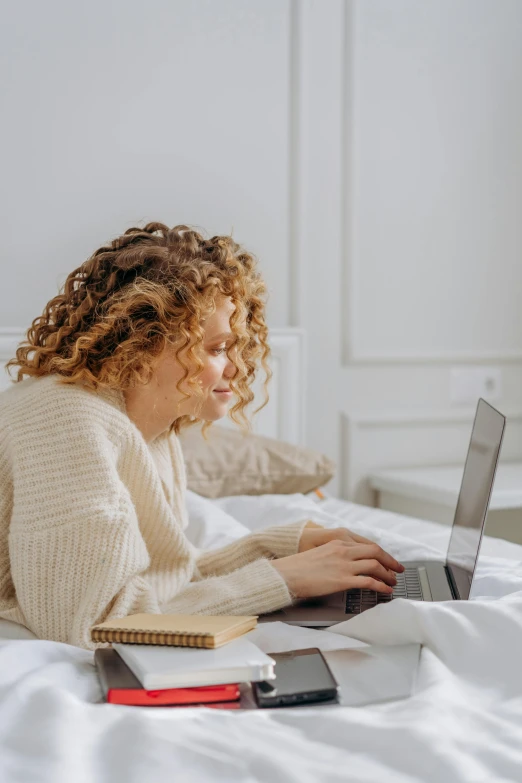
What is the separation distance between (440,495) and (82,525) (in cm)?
130

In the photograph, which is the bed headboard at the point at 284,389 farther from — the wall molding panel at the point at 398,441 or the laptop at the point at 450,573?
the laptop at the point at 450,573

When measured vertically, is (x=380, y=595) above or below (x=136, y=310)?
below

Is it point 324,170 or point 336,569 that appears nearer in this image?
point 336,569

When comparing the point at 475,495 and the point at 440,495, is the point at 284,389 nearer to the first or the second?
the point at 440,495

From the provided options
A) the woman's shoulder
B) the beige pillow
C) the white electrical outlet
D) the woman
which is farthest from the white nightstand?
the woman's shoulder

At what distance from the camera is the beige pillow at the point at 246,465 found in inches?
73.3

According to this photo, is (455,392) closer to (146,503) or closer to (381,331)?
→ (381,331)

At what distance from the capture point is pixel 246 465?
1.89 m

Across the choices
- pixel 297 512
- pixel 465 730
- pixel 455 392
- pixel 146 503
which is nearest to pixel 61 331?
pixel 146 503

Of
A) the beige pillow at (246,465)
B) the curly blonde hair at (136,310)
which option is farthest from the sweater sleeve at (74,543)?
the beige pillow at (246,465)

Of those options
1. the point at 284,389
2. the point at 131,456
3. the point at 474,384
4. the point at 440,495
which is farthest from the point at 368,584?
the point at 474,384

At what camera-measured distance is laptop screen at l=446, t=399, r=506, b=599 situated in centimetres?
112

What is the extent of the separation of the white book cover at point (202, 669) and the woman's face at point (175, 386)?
0.48 m

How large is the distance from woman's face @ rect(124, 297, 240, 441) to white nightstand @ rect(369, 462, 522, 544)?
1.01 metres
